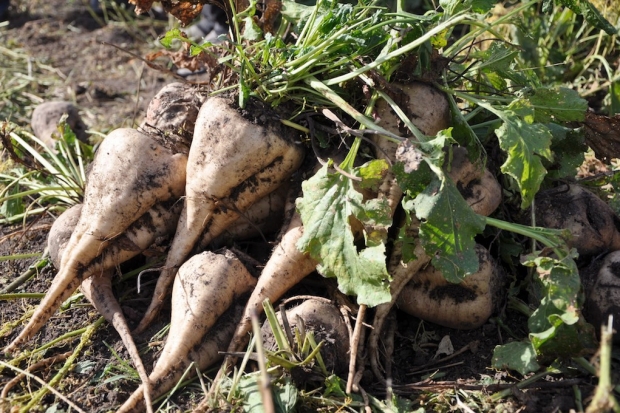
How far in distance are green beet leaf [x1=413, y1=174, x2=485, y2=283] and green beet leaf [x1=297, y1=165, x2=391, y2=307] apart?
0.54ft

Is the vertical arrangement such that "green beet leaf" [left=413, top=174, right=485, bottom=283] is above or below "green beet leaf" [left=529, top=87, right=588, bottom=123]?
below

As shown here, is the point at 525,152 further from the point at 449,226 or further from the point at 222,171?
the point at 222,171

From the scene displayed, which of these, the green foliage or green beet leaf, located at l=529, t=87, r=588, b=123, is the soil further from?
the green foliage

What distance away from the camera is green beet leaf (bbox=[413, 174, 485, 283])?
2441mm

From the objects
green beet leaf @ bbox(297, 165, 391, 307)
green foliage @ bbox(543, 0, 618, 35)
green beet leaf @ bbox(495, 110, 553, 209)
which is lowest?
green beet leaf @ bbox(297, 165, 391, 307)

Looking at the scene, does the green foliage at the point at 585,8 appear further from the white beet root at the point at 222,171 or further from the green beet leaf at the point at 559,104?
the white beet root at the point at 222,171

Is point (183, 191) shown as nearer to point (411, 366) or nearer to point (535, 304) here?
point (411, 366)

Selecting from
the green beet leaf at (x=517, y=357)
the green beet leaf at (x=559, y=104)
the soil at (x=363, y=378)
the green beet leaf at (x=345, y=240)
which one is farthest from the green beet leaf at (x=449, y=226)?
the green beet leaf at (x=559, y=104)

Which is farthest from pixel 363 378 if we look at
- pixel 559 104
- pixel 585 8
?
pixel 585 8

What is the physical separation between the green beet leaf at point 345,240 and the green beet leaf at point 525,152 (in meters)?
0.49

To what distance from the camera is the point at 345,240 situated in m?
2.50

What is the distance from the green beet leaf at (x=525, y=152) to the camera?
2.52 meters

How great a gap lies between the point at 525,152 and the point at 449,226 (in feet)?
1.33

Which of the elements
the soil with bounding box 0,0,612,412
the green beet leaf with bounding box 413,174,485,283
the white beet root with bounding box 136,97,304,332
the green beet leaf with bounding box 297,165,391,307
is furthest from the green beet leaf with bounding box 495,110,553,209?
the white beet root with bounding box 136,97,304,332
